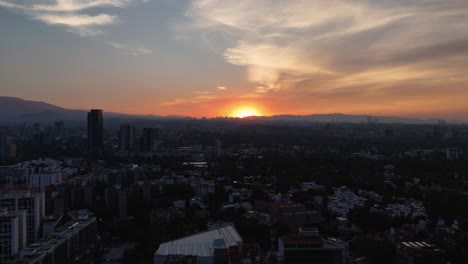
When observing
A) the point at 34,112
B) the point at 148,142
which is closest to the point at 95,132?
the point at 148,142

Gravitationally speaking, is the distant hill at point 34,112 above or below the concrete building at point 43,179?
above

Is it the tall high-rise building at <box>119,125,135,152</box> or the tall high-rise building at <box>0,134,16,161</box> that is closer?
the tall high-rise building at <box>0,134,16,161</box>

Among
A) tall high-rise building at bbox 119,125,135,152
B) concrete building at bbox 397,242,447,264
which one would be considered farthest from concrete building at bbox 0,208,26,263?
tall high-rise building at bbox 119,125,135,152

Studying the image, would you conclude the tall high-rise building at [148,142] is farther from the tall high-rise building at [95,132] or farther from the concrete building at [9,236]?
Result: the concrete building at [9,236]

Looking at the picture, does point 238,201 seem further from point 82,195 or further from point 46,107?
point 46,107

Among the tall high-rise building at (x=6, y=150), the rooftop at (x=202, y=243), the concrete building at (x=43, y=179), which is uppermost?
the tall high-rise building at (x=6, y=150)

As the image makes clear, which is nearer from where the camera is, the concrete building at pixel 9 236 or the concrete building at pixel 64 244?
the concrete building at pixel 64 244

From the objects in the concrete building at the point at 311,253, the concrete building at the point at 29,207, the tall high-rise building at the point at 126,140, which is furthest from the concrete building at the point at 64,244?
the tall high-rise building at the point at 126,140

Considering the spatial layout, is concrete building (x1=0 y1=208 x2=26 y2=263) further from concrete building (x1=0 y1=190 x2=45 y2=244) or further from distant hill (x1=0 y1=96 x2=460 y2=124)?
distant hill (x1=0 y1=96 x2=460 y2=124)
